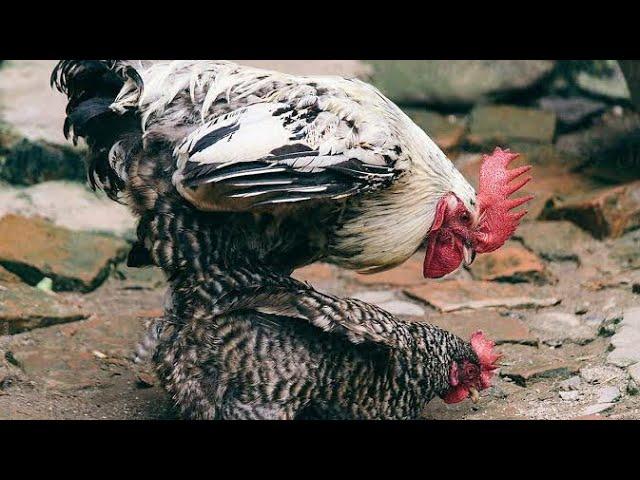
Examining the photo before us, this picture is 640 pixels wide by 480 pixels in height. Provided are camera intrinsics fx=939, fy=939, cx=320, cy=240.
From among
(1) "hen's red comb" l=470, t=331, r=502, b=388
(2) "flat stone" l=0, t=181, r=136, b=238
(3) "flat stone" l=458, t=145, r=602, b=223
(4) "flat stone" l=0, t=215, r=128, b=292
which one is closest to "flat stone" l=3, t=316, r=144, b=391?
(4) "flat stone" l=0, t=215, r=128, b=292

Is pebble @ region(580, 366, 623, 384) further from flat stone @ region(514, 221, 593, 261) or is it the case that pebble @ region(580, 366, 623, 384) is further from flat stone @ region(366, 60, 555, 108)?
flat stone @ region(366, 60, 555, 108)

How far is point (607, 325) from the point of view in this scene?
17.6 feet

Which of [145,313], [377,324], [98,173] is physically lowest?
[145,313]

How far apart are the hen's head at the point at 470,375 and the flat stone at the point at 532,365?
0.34 metres

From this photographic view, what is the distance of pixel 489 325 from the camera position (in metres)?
5.56

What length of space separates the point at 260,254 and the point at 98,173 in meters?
0.85

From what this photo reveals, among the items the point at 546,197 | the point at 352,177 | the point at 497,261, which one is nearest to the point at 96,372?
the point at 352,177

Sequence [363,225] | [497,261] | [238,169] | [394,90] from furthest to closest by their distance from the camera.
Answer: [394,90] → [497,261] → [363,225] → [238,169]

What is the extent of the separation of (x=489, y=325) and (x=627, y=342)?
0.82 meters

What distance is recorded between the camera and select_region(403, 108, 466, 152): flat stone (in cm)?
755

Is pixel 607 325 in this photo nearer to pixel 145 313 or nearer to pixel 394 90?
pixel 145 313

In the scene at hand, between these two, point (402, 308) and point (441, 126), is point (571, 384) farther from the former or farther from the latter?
point (441, 126)

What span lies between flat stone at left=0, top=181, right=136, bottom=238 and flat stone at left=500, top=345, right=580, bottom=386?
2684 mm

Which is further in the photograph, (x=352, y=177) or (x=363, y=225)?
(x=363, y=225)
